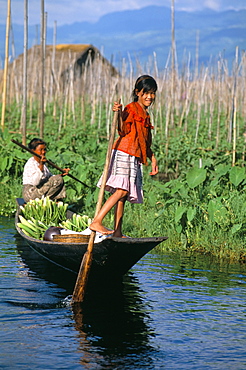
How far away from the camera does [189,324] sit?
438cm

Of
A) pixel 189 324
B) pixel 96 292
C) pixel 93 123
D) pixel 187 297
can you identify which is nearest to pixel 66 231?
pixel 96 292

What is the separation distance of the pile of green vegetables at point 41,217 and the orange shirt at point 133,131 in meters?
1.53

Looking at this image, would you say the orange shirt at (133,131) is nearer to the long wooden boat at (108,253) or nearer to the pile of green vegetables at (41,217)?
the long wooden boat at (108,253)

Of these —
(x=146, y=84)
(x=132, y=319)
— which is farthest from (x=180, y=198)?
(x=132, y=319)

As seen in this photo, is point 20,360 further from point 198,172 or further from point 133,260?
point 198,172

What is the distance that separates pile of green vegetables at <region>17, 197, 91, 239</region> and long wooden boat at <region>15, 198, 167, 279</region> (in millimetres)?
978

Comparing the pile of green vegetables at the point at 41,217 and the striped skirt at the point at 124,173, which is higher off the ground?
the striped skirt at the point at 124,173

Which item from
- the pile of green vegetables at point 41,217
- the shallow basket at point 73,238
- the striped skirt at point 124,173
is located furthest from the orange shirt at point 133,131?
Answer: the pile of green vegetables at point 41,217

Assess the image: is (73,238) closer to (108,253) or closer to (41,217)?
(108,253)

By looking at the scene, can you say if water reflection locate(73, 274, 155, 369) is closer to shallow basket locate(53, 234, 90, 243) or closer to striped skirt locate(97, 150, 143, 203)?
shallow basket locate(53, 234, 90, 243)

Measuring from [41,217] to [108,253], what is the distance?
2355 mm

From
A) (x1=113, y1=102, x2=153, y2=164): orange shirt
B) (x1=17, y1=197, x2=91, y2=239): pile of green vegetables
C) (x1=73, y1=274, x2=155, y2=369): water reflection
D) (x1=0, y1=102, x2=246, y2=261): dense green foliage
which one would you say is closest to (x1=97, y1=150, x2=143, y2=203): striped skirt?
(x1=113, y1=102, x2=153, y2=164): orange shirt

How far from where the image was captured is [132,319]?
452cm

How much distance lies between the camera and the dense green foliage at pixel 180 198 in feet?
22.2
